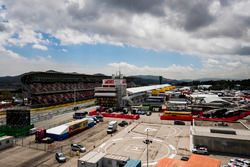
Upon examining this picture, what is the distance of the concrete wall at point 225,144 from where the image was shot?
34.2m

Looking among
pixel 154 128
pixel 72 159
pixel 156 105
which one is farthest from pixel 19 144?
pixel 156 105

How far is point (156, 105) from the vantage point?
84750 mm

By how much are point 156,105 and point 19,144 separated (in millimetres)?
57715

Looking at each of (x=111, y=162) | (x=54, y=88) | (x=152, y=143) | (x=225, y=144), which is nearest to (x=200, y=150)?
(x=225, y=144)

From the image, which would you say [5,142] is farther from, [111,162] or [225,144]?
[225,144]

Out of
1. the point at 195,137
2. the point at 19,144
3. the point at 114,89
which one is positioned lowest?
the point at 19,144

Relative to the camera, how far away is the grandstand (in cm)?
8588

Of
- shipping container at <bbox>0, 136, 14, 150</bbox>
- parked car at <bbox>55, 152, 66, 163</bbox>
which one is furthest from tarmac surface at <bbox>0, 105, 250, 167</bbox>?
shipping container at <bbox>0, 136, 14, 150</bbox>

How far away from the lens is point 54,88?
98.6 metres

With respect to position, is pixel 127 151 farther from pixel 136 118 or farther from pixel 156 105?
pixel 156 105

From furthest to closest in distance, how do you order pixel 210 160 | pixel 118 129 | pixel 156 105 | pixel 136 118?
pixel 156 105
pixel 136 118
pixel 118 129
pixel 210 160

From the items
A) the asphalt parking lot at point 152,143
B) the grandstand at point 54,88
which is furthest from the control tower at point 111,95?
the asphalt parking lot at point 152,143

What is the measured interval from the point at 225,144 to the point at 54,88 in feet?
277

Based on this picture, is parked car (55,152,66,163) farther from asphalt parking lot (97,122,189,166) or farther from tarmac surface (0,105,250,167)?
asphalt parking lot (97,122,189,166)
